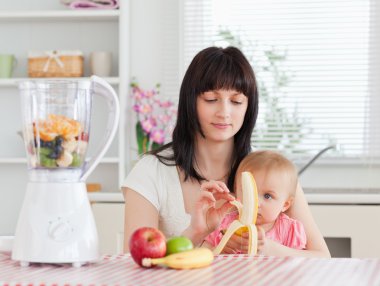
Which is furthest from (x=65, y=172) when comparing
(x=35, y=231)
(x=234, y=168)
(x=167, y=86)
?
(x=167, y=86)

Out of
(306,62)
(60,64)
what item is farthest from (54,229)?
(306,62)

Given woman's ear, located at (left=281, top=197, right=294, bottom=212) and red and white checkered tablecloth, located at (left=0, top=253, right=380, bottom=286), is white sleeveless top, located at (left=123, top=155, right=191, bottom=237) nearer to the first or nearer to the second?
woman's ear, located at (left=281, top=197, right=294, bottom=212)

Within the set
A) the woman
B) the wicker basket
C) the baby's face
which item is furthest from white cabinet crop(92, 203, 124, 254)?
the baby's face

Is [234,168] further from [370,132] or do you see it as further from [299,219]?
[370,132]

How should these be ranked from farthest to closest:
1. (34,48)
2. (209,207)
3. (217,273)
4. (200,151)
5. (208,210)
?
(34,48) < (200,151) < (208,210) < (209,207) < (217,273)

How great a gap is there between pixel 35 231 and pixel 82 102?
296mm

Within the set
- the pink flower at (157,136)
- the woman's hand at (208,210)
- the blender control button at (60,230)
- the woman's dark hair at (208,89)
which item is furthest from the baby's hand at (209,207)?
the pink flower at (157,136)

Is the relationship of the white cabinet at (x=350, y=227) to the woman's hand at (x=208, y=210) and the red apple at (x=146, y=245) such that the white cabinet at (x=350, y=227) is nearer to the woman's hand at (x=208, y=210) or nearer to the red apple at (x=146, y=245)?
the woman's hand at (x=208, y=210)

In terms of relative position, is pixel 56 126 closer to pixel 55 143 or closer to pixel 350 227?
pixel 55 143

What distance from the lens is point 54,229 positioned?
1472 millimetres

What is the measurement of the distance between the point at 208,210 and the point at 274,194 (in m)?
0.23

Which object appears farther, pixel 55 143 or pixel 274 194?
pixel 274 194

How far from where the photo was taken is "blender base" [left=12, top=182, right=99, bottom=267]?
146 cm

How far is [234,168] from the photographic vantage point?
2430 millimetres
